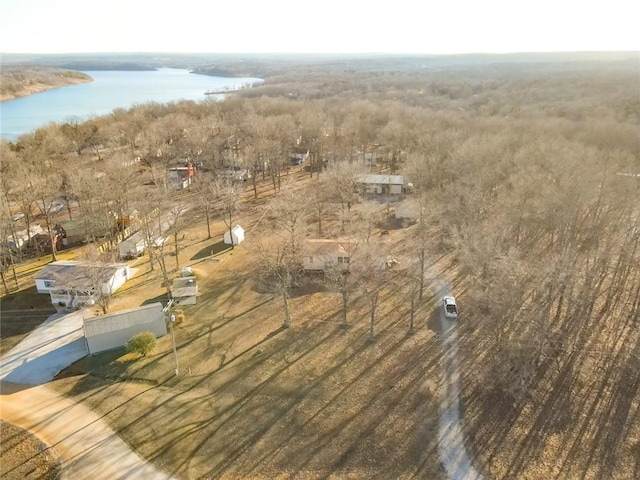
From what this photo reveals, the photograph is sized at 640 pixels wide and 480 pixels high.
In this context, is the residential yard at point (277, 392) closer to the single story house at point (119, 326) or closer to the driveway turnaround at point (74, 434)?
the driveway turnaround at point (74, 434)

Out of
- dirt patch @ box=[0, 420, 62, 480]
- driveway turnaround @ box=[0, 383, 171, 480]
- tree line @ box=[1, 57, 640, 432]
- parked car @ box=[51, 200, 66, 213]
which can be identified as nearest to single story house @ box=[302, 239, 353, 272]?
tree line @ box=[1, 57, 640, 432]

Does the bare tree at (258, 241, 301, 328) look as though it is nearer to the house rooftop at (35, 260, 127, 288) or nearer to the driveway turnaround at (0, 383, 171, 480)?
the house rooftop at (35, 260, 127, 288)

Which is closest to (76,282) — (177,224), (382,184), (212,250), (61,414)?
(61,414)

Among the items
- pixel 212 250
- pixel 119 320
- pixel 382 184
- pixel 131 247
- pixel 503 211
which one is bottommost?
pixel 212 250

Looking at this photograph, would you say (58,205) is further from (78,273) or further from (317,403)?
(317,403)

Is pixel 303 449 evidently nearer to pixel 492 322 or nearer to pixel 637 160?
pixel 492 322
